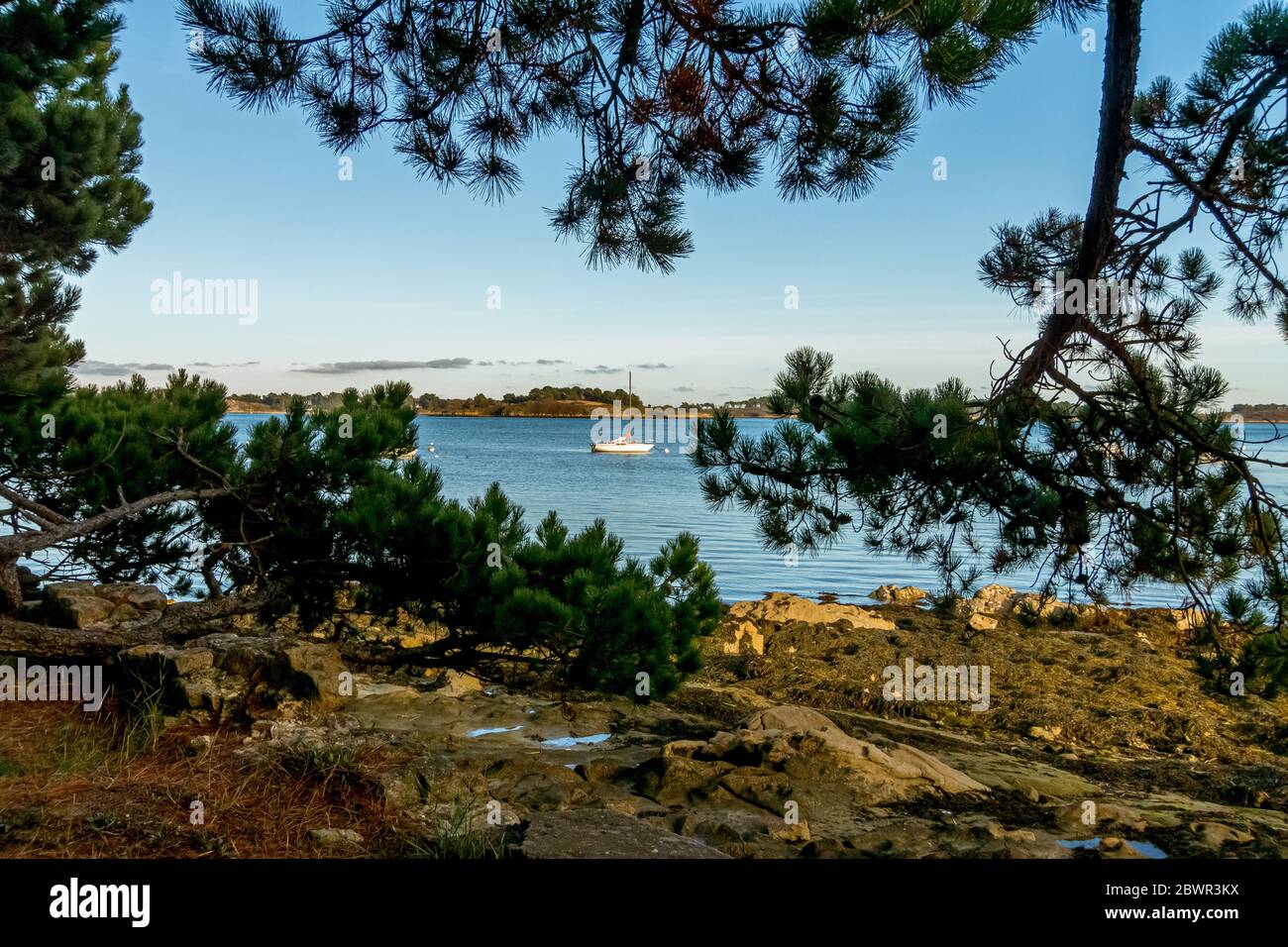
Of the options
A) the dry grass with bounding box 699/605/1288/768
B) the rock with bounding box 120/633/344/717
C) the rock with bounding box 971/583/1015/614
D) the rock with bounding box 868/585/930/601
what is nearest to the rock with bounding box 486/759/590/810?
the rock with bounding box 120/633/344/717

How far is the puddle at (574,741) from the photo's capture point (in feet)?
18.0

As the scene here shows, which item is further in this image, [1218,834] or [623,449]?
[623,449]

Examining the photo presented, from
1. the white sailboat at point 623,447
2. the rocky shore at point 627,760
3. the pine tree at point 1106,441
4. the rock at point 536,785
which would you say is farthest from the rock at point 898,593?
the white sailboat at point 623,447

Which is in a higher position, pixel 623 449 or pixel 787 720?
pixel 623 449

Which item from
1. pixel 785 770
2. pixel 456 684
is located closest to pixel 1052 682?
pixel 785 770

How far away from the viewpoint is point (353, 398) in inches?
290

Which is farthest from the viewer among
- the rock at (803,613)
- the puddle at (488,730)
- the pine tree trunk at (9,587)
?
the rock at (803,613)

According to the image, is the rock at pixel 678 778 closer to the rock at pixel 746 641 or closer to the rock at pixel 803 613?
the rock at pixel 746 641

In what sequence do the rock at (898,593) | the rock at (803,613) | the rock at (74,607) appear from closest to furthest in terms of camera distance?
1. the rock at (74,607)
2. the rock at (803,613)
3. the rock at (898,593)

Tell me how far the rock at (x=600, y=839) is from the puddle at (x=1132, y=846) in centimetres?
182

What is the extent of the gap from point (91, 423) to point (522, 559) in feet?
13.0

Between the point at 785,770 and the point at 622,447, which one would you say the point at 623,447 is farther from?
the point at 785,770

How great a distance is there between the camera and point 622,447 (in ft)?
185

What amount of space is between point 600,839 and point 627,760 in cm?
174
